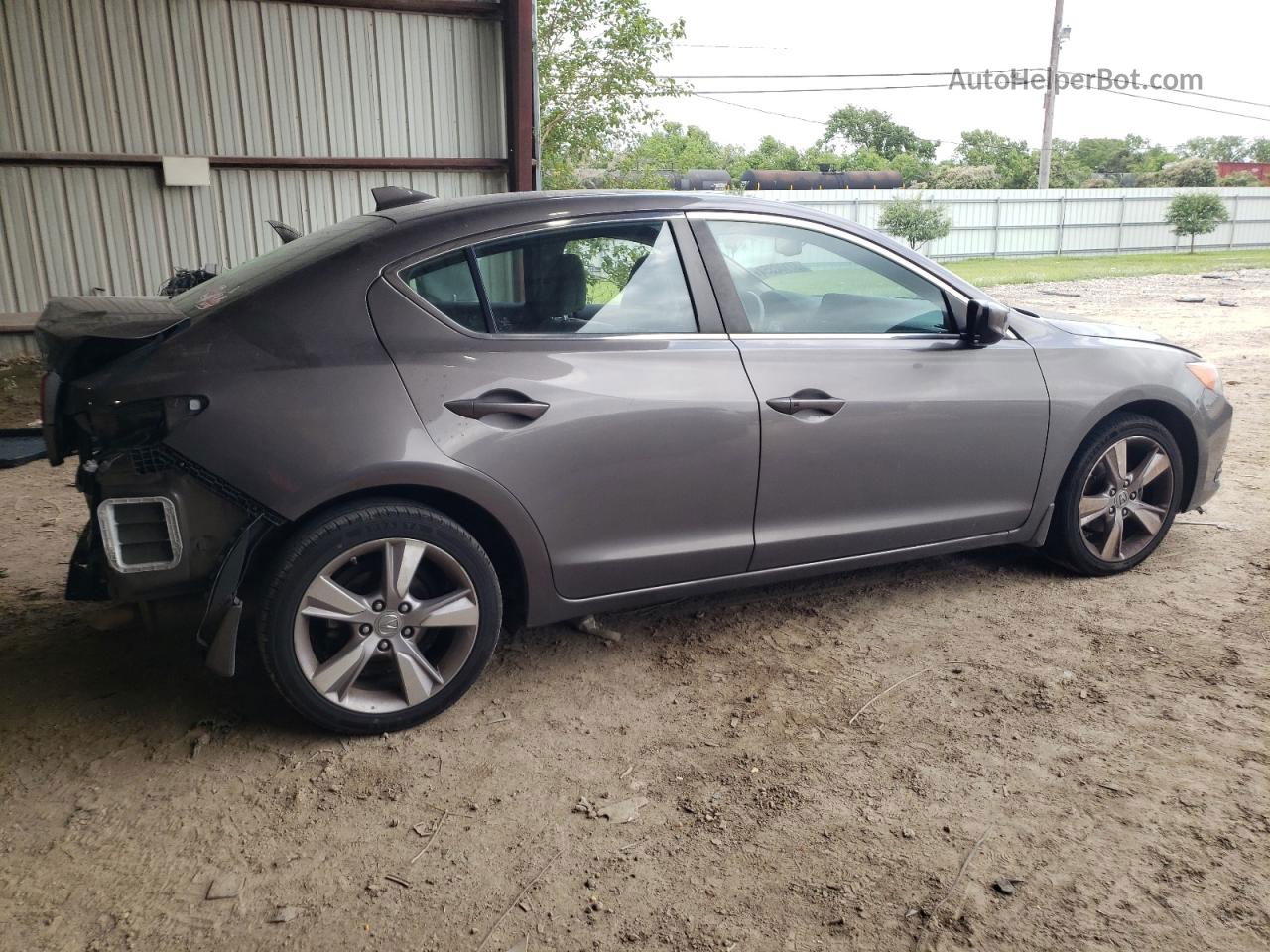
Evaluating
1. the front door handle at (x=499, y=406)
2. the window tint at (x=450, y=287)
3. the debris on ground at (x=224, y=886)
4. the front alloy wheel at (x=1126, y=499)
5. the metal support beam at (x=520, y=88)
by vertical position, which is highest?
the metal support beam at (x=520, y=88)

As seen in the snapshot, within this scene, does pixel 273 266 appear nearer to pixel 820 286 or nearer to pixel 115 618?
pixel 115 618

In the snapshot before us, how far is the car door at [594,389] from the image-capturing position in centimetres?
299

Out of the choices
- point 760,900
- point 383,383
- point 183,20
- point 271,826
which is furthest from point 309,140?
point 760,900

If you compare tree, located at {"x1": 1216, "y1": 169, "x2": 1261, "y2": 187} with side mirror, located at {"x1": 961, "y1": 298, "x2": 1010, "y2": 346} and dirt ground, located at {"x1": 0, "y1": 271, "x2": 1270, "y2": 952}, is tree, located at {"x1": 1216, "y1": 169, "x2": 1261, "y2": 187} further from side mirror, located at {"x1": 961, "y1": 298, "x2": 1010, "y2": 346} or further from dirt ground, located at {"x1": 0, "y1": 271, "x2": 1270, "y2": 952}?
dirt ground, located at {"x1": 0, "y1": 271, "x2": 1270, "y2": 952}

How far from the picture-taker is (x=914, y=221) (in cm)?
3011

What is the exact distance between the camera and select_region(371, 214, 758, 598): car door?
299 centimetres

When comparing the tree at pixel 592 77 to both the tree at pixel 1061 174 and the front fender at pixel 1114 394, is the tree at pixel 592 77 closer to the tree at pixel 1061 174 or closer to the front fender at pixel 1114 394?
the front fender at pixel 1114 394

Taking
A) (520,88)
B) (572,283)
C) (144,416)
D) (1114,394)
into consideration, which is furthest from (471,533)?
(520,88)

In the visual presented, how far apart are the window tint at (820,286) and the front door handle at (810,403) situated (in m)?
0.25

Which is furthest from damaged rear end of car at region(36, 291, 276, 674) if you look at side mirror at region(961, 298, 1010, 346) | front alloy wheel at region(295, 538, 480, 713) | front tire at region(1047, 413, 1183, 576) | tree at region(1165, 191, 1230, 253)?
tree at region(1165, 191, 1230, 253)

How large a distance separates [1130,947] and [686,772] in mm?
1164

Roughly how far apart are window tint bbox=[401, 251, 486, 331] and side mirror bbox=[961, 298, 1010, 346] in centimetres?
183

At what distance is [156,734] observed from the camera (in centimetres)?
305

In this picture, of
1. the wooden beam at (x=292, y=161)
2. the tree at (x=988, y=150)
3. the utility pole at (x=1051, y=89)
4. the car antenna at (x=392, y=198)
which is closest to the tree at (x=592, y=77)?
the wooden beam at (x=292, y=161)
